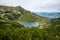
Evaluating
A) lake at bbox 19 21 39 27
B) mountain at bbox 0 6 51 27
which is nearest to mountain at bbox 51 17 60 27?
mountain at bbox 0 6 51 27

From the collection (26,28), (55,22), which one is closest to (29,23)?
→ (26,28)

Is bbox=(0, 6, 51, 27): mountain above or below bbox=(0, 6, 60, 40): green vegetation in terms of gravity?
above

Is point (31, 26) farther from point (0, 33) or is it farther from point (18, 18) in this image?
point (0, 33)

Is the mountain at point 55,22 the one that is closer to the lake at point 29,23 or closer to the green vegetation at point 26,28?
the green vegetation at point 26,28

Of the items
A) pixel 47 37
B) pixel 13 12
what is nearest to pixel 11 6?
pixel 13 12

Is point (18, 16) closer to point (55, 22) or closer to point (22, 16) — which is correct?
point (22, 16)

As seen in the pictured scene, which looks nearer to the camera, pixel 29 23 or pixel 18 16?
pixel 29 23

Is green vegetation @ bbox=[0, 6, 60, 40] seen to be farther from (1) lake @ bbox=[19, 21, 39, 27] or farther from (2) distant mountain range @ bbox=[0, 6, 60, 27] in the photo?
(1) lake @ bbox=[19, 21, 39, 27]
